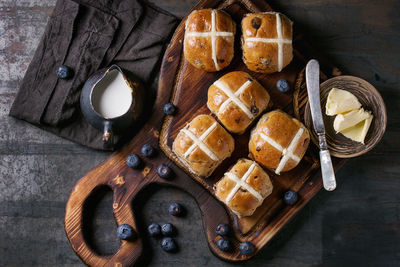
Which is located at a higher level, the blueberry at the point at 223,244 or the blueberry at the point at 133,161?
the blueberry at the point at 133,161

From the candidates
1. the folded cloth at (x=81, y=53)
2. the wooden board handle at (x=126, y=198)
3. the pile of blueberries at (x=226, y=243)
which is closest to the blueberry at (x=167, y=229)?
the wooden board handle at (x=126, y=198)

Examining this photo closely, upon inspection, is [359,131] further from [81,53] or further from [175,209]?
[81,53]

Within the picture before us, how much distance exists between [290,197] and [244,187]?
1.04ft

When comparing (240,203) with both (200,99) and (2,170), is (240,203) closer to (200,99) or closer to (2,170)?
(200,99)

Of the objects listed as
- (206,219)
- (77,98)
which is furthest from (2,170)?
(206,219)

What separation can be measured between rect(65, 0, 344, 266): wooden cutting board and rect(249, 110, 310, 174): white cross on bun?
0.16 metres

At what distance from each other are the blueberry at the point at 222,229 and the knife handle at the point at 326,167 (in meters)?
0.64

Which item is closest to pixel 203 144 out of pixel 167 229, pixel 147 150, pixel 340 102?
pixel 147 150

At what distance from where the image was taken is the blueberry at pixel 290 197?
226 centimetres

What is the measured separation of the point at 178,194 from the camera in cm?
243

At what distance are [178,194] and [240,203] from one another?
0.46 meters

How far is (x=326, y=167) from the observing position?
2.20 m

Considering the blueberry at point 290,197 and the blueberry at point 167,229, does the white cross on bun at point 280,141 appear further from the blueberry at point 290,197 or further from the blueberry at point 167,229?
the blueberry at point 167,229

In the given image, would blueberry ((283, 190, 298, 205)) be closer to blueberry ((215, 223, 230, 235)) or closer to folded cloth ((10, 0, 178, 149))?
blueberry ((215, 223, 230, 235))
